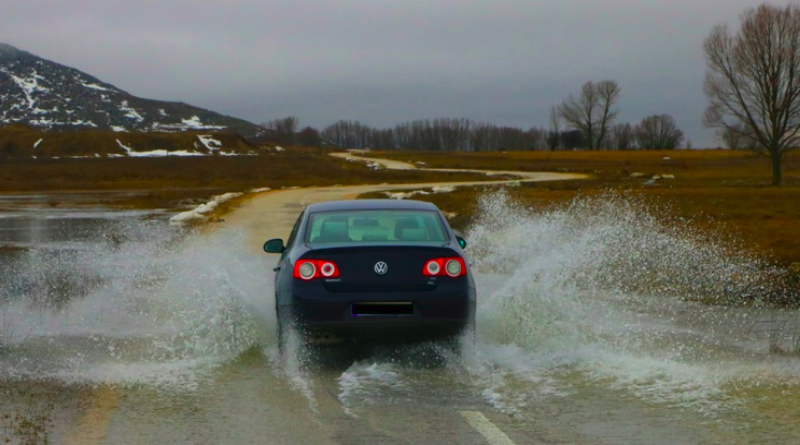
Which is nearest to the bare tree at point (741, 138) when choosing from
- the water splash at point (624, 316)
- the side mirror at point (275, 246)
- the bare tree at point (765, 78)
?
the bare tree at point (765, 78)

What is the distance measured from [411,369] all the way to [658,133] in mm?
177218

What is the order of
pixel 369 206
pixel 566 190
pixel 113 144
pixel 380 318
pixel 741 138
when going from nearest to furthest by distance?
pixel 380 318, pixel 369 206, pixel 566 190, pixel 741 138, pixel 113 144

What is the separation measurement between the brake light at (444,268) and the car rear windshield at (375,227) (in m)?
0.48

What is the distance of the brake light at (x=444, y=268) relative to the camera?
8367 mm

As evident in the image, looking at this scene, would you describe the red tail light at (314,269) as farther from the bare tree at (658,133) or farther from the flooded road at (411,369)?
the bare tree at (658,133)

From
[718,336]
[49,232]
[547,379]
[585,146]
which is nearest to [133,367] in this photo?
[547,379]

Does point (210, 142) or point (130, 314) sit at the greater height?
point (210, 142)

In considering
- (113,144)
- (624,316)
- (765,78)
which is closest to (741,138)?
(765,78)

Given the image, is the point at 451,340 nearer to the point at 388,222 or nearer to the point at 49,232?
the point at 388,222

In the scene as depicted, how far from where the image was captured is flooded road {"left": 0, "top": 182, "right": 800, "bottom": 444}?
639 centimetres

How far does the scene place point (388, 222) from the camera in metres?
9.32

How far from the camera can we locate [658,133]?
178750mm

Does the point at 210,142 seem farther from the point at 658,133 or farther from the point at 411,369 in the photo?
the point at 411,369

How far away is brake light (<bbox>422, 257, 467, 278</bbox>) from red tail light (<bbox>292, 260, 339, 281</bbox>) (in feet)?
2.47
